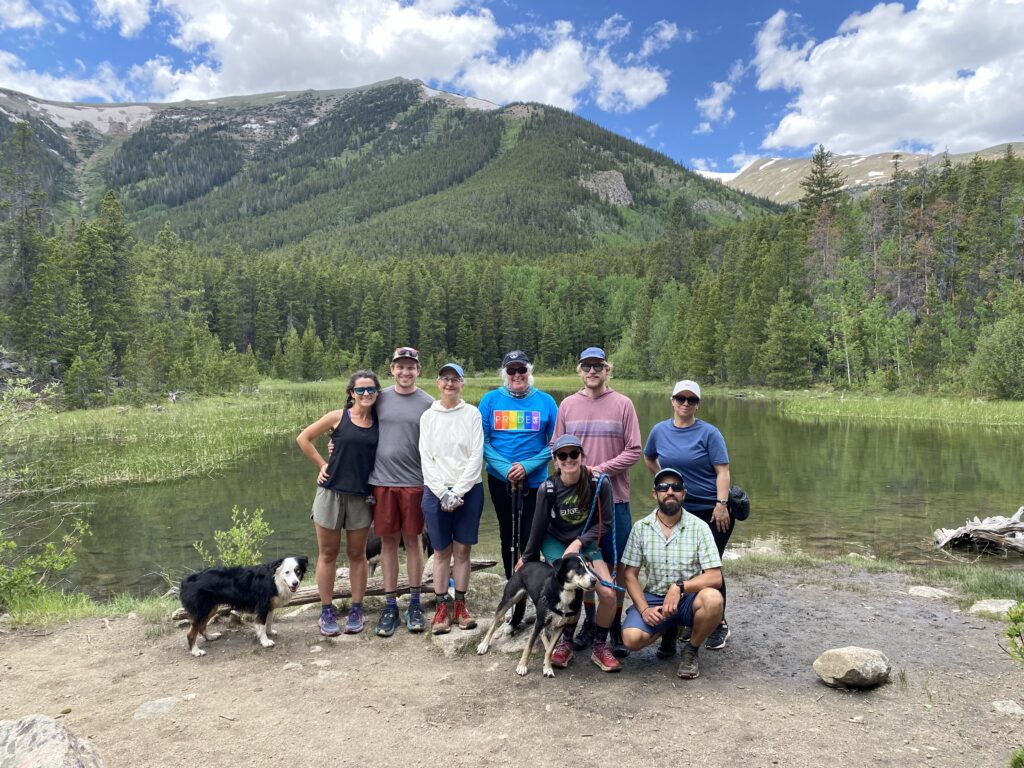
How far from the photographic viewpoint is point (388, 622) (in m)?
5.84

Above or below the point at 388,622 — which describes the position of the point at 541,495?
above

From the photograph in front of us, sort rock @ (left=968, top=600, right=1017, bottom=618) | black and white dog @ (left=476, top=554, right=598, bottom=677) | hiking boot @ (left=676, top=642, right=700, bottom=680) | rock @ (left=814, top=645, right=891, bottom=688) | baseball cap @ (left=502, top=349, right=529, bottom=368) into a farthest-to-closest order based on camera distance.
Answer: rock @ (left=968, top=600, right=1017, bottom=618) → baseball cap @ (left=502, top=349, right=529, bottom=368) → hiking boot @ (left=676, top=642, right=700, bottom=680) → black and white dog @ (left=476, top=554, right=598, bottom=677) → rock @ (left=814, top=645, right=891, bottom=688)

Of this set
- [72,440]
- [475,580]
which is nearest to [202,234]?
[72,440]

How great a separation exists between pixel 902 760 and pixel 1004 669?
2.08 meters

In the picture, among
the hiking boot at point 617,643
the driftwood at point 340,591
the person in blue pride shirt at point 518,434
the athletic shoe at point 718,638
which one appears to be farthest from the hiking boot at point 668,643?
the driftwood at point 340,591

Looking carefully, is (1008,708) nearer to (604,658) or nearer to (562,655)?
(604,658)

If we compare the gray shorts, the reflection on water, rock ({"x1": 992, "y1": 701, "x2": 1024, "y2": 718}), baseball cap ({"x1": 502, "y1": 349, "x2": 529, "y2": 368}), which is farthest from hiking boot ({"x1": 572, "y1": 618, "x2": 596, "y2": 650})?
the reflection on water

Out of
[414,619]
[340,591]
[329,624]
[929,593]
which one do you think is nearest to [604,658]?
[414,619]

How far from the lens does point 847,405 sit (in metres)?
37.7

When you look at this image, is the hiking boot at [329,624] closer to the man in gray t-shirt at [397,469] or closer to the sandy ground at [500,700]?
the sandy ground at [500,700]

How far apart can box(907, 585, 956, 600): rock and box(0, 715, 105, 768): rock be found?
8.23 metres

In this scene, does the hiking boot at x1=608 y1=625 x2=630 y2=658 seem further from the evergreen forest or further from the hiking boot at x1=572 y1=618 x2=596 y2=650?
the evergreen forest

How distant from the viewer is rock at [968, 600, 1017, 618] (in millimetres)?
6333

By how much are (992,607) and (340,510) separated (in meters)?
7.00
